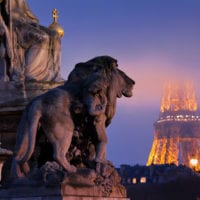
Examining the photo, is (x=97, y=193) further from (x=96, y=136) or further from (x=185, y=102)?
(x=185, y=102)

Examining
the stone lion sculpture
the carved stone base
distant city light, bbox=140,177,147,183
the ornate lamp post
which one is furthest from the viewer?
distant city light, bbox=140,177,147,183

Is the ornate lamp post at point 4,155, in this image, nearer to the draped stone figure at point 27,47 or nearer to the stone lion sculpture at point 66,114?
the stone lion sculpture at point 66,114

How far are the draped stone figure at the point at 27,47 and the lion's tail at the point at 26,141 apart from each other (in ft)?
12.7

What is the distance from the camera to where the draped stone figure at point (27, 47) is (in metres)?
14.3

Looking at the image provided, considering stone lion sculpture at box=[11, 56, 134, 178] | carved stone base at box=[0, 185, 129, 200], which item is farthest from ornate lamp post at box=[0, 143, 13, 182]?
carved stone base at box=[0, 185, 129, 200]

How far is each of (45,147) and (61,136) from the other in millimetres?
666

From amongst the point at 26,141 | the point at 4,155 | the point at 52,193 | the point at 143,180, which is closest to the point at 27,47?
the point at 4,155

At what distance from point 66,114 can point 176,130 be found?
11733cm

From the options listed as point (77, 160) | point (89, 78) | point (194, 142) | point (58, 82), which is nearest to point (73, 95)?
point (89, 78)

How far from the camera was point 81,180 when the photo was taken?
959 cm

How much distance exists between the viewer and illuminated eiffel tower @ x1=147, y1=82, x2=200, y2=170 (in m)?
115

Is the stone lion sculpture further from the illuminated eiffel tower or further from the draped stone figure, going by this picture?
the illuminated eiffel tower

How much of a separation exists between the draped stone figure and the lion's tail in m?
3.87

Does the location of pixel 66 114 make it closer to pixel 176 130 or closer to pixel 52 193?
pixel 52 193
